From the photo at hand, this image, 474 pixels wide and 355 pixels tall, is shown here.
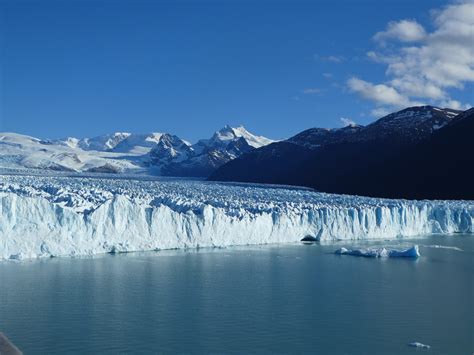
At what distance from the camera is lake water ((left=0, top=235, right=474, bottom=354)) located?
27.2 ft

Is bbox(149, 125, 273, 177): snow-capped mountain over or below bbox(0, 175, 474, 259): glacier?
over

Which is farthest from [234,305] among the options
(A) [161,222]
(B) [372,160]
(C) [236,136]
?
(C) [236,136]

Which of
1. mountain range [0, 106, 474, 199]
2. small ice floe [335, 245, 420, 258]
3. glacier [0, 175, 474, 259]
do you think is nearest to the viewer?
glacier [0, 175, 474, 259]

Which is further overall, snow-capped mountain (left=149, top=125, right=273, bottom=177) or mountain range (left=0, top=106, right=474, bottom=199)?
snow-capped mountain (left=149, top=125, right=273, bottom=177)

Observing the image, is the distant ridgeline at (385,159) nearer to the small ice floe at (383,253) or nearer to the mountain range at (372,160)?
the mountain range at (372,160)

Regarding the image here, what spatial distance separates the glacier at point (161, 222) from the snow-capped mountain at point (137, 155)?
5930 cm

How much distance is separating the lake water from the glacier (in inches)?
28.8

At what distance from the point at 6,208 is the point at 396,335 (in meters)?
9.88

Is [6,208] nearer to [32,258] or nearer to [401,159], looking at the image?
[32,258]

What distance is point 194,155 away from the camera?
138 m

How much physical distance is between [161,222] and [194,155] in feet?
399

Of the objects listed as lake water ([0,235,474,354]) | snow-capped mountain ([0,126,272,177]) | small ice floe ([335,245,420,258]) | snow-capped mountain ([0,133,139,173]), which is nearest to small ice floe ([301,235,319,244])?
small ice floe ([335,245,420,258])

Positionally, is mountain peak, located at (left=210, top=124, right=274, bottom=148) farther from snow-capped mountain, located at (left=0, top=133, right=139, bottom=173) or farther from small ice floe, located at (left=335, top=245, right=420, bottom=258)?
small ice floe, located at (left=335, top=245, right=420, bottom=258)

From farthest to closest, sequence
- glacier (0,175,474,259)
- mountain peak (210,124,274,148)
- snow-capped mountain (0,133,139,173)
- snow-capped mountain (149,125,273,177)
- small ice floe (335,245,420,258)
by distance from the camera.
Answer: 1. mountain peak (210,124,274,148)
2. snow-capped mountain (149,125,273,177)
3. snow-capped mountain (0,133,139,173)
4. small ice floe (335,245,420,258)
5. glacier (0,175,474,259)
